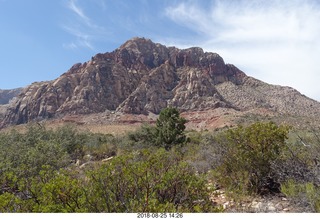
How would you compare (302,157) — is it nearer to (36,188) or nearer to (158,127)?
(36,188)

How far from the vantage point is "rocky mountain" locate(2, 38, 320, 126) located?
264 feet

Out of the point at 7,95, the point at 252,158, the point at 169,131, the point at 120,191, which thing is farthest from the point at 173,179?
the point at 7,95

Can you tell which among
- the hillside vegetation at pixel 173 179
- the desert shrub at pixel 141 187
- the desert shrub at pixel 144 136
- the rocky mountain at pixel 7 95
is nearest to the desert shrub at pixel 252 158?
the hillside vegetation at pixel 173 179

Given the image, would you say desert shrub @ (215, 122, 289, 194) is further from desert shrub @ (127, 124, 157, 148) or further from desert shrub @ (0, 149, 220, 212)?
desert shrub @ (127, 124, 157, 148)

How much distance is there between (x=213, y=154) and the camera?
362 inches

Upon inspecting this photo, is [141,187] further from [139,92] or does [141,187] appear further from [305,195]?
[139,92]

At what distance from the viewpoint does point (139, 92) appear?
8375cm

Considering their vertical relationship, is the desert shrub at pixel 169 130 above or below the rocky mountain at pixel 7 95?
below

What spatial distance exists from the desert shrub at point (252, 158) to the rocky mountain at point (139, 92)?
70.4 m

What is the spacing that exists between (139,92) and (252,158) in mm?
77094

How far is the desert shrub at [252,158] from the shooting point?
7.04 metres

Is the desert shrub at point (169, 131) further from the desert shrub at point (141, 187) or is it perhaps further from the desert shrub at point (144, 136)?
the desert shrub at point (141, 187)

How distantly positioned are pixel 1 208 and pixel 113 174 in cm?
151

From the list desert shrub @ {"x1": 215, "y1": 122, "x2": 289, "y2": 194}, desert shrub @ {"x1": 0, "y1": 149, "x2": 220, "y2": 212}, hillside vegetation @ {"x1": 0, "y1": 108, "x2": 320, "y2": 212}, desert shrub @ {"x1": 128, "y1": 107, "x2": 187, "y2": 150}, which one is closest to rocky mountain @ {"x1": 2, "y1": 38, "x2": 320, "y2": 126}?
desert shrub @ {"x1": 128, "y1": 107, "x2": 187, "y2": 150}
